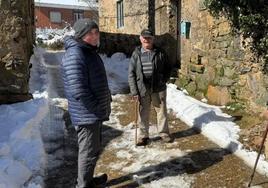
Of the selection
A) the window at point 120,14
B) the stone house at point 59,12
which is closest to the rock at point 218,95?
the window at point 120,14

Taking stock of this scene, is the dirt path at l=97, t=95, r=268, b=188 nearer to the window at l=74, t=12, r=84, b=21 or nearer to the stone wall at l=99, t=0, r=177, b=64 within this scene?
the stone wall at l=99, t=0, r=177, b=64

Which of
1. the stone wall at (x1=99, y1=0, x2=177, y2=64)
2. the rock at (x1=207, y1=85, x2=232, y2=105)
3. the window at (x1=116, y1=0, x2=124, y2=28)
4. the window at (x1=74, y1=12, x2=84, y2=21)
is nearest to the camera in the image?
the rock at (x1=207, y1=85, x2=232, y2=105)

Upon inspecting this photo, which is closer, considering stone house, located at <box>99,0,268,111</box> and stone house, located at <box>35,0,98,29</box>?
stone house, located at <box>99,0,268,111</box>

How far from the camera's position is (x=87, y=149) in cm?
452

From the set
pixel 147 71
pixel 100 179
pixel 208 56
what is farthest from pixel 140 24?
pixel 100 179

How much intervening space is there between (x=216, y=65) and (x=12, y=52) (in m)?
4.14

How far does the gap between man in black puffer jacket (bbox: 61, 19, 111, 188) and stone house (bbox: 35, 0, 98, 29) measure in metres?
41.5

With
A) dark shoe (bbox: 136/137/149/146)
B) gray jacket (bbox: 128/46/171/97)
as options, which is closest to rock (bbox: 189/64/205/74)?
gray jacket (bbox: 128/46/171/97)

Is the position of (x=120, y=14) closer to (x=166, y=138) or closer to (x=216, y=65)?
(x=216, y=65)

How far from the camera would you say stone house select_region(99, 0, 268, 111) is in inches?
296

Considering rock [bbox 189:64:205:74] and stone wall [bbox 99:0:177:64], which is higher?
stone wall [bbox 99:0:177:64]

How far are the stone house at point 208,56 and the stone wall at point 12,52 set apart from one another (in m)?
3.73

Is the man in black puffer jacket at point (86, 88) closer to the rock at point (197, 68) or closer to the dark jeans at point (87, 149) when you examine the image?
the dark jeans at point (87, 149)

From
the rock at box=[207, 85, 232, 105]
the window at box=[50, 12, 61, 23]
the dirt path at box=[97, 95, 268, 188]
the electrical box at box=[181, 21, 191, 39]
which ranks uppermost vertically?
the window at box=[50, 12, 61, 23]
